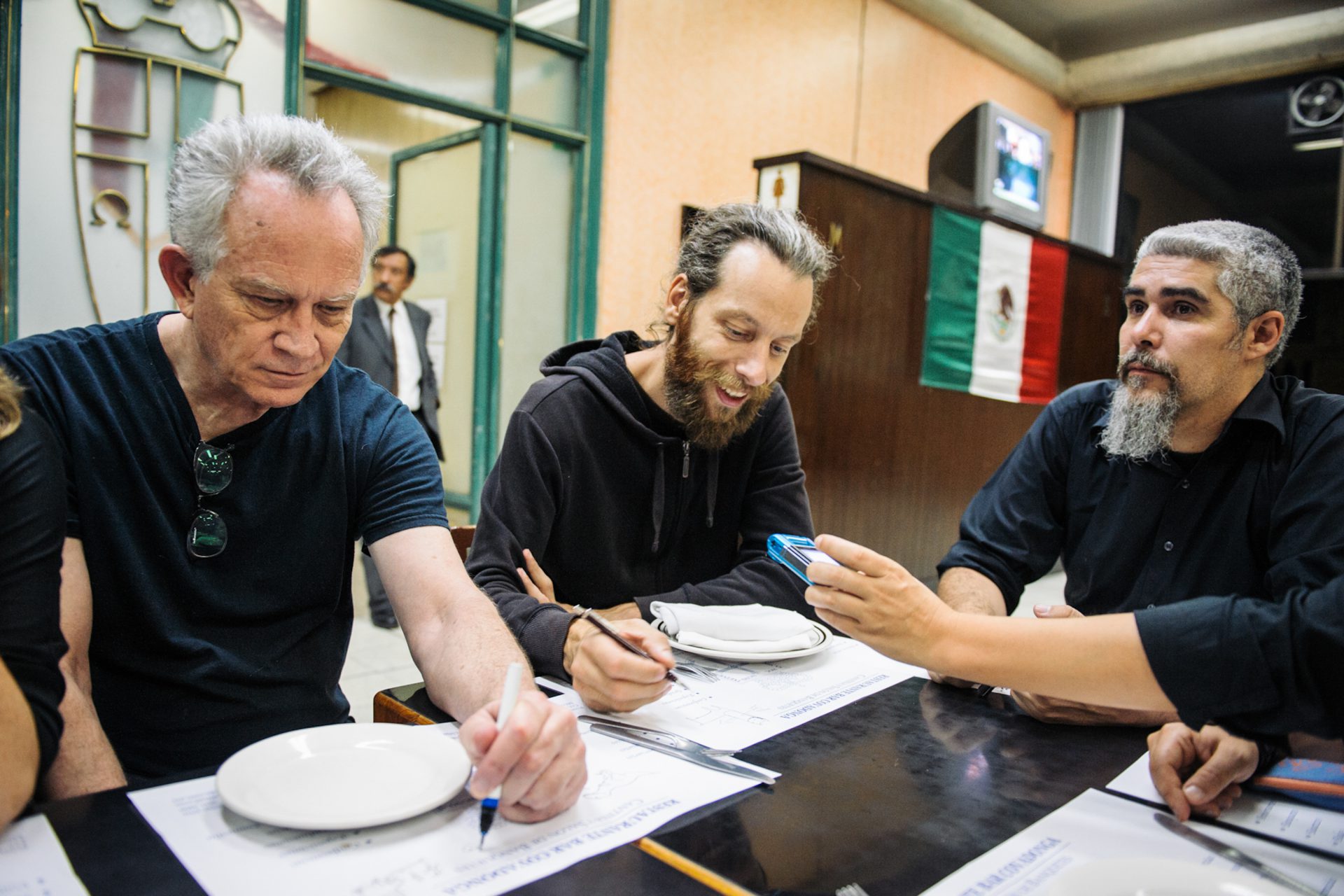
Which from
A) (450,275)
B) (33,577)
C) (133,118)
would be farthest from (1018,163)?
(33,577)

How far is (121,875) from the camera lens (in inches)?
29.3

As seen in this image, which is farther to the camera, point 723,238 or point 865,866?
point 723,238

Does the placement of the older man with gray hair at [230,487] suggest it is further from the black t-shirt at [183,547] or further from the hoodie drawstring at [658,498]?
the hoodie drawstring at [658,498]

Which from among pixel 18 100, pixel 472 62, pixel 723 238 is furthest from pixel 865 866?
pixel 472 62

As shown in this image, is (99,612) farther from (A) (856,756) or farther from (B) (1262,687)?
(B) (1262,687)

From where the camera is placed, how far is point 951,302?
5.04 metres

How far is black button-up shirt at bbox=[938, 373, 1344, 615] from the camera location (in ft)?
5.25

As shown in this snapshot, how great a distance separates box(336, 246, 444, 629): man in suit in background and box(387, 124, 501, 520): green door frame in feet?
0.86

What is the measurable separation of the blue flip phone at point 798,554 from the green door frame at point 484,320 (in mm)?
3631

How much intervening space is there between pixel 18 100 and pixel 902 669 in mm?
3586

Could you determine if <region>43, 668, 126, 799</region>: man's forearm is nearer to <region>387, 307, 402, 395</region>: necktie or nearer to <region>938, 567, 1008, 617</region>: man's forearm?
<region>938, 567, 1008, 617</region>: man's forearm

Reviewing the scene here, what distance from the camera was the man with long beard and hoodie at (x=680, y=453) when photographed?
5.95 feet

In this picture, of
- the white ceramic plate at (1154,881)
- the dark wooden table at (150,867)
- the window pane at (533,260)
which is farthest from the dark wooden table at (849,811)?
the window pane at (533,260)

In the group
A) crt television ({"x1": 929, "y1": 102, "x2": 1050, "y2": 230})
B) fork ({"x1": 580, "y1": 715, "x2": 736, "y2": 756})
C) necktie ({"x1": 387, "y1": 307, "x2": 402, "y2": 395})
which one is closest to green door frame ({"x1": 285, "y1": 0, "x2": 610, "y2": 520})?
necktie ({"x1": 387, "y1": 307, "x2": 402, "y2": 395})
